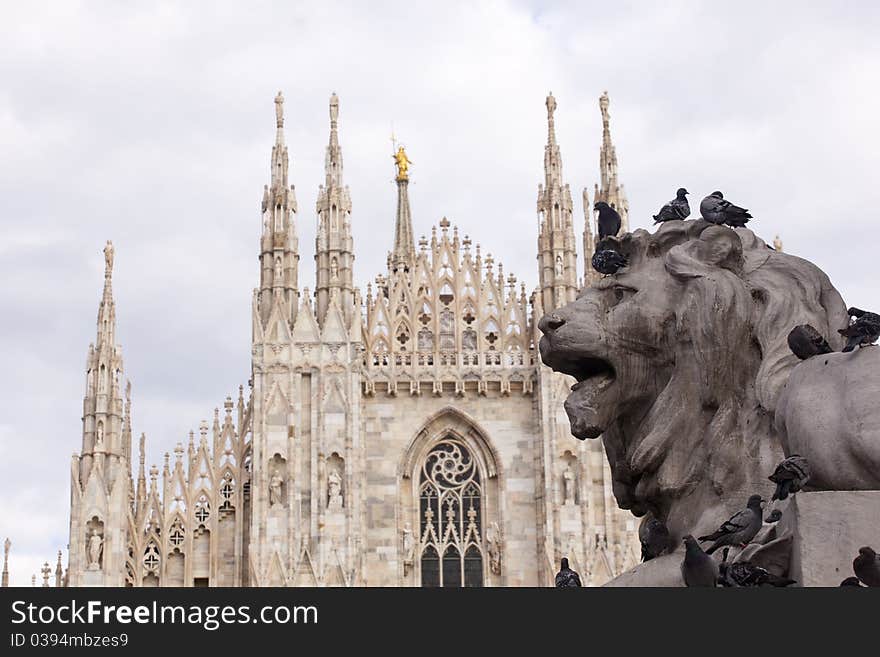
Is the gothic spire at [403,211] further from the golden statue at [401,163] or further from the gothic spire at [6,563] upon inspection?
the gothic spire at [6,563]

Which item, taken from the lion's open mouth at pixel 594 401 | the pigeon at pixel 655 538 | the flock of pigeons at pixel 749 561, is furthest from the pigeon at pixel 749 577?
the lion's open mouth at pixel 594 401

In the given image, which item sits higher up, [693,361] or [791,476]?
[693,361]

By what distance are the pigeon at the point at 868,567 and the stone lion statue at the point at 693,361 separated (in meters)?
0.83

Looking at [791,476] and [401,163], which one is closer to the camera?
[791,476]

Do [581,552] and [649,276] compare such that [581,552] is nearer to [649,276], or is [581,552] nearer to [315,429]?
[315,429]

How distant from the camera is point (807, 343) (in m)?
3.64

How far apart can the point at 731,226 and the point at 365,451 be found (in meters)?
21.8

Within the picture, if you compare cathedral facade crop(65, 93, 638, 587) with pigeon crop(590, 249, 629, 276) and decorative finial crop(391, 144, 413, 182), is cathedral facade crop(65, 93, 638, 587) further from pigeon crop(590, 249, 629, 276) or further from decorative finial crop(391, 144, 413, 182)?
pigeon crop(590, 249, 629, 276)

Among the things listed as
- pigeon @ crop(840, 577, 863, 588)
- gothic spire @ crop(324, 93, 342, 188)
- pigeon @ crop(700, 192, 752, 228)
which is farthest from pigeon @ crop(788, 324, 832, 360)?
gothic spire @ crop(324, 93, 342, 188)

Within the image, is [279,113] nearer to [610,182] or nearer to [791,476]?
[610,182]

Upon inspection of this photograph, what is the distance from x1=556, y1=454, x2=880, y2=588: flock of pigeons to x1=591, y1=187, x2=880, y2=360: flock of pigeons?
1.07 feet

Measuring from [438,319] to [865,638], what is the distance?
79.4 feet

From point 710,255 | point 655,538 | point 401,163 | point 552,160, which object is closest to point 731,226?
point 710,255

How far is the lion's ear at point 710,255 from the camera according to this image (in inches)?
159
